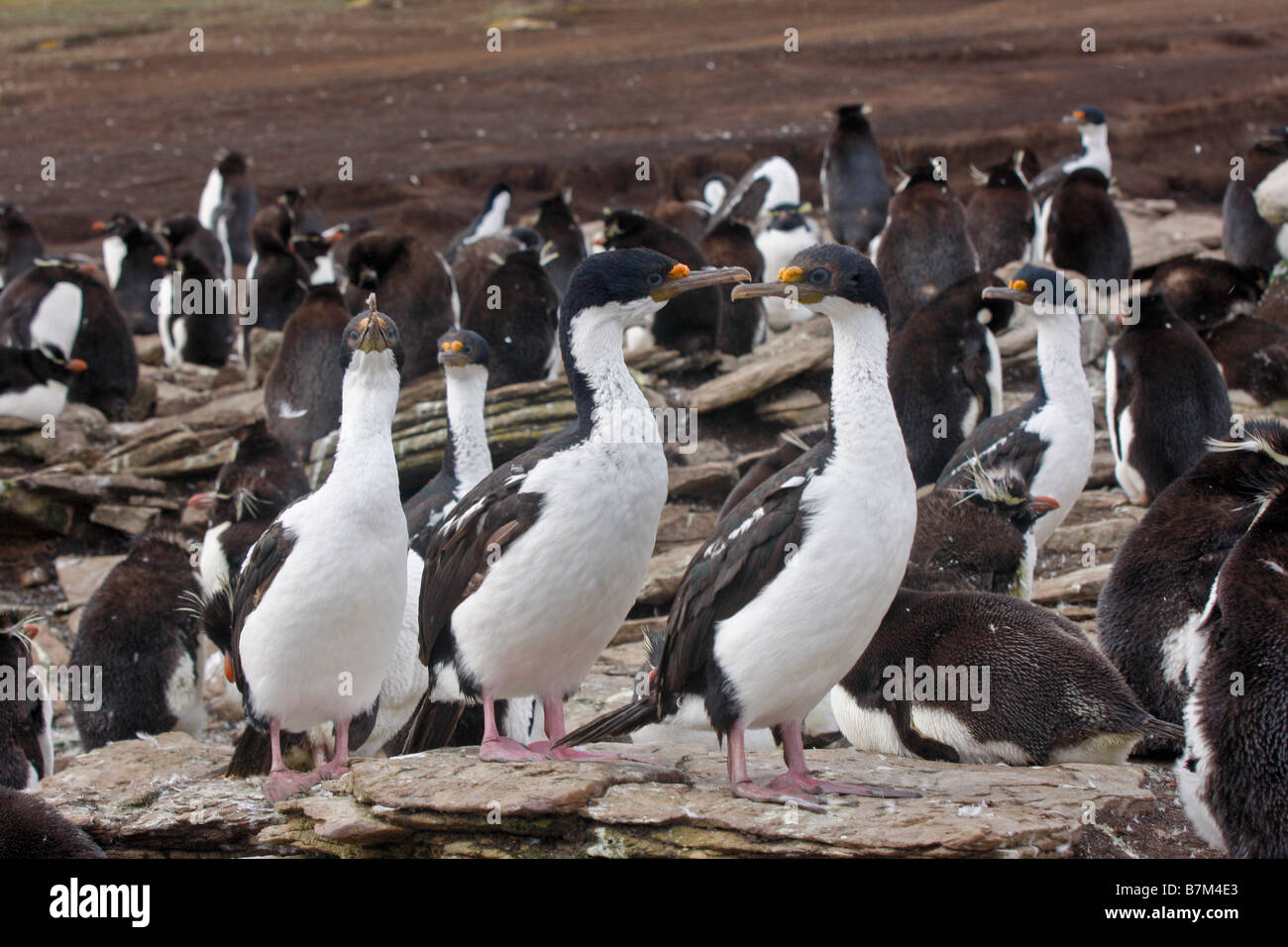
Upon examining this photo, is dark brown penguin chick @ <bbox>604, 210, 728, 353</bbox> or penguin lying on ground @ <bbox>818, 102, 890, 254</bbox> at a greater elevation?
penguin lying on ground @ <bbox>818, 102, 890, 254</bbox>

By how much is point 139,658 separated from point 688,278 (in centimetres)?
386

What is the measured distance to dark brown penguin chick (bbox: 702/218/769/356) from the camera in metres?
11.4

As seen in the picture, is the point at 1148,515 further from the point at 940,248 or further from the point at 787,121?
the point at 787,121

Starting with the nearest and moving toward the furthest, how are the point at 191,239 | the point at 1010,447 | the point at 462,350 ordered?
1. the point at 462,350
2. the point at 1010,447
3. the point at 191,239

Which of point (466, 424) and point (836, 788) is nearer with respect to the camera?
point (836, 788)

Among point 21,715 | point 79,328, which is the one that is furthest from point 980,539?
point 79,328

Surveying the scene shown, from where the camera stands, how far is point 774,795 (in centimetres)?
389

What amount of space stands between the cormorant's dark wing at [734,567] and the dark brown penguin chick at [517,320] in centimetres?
591

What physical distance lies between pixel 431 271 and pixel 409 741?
19.8 feet

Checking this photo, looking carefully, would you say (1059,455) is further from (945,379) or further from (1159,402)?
(945,379)

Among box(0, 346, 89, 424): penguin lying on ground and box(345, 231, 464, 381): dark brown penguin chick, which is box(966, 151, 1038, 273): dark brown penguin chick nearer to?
box(345, 231, 464, 381): dark brown penguin chick

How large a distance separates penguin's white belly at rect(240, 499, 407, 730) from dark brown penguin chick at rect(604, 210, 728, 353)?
5.86 metres

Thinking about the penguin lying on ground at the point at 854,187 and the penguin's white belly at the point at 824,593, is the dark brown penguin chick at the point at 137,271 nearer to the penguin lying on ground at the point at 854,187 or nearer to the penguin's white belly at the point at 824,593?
the penguin lying on ground at the point at 854,187

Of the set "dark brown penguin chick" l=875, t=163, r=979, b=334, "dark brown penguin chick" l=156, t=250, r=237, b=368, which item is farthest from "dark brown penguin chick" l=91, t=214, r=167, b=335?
"dark brown penguin chick" l=875, t=163, r=979, b=334
